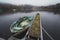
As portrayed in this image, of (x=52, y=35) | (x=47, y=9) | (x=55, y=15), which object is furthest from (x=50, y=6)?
(x=52, y=35)

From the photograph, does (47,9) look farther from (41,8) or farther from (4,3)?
(4,3)

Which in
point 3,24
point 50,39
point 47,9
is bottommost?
point 50,39

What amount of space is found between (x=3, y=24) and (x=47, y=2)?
2.26 ft

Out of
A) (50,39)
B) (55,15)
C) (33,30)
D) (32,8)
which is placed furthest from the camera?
(55,15)

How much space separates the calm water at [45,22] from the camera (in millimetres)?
2285

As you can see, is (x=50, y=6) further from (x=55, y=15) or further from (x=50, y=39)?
(x=50, y=39)

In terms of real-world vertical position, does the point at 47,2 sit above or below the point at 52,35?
above

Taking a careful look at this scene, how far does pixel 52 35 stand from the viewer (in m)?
2.25

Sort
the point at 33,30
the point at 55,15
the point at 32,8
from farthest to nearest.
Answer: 1. the point at 55,15
2. the point at 32,8
3. the point at 33,30

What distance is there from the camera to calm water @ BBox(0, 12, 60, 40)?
7.50ft

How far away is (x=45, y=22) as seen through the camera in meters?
2.44

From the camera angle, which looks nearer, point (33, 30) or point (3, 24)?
point (33, 30)

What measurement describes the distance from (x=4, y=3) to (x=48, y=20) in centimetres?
68

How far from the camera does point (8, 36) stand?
219cm
